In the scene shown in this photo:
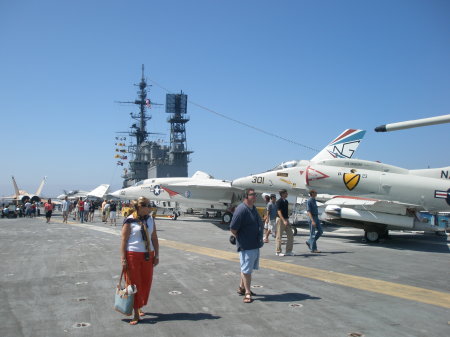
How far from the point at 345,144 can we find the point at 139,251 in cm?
2146

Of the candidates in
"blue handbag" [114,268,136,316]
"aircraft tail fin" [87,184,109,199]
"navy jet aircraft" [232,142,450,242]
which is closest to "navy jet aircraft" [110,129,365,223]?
"navy jet aircraft" [232,142,450,242]

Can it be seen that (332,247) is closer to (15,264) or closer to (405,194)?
(405,194)

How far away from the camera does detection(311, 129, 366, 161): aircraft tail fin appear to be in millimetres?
23891

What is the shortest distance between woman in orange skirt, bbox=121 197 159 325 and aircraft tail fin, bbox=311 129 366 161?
2047 centimetres

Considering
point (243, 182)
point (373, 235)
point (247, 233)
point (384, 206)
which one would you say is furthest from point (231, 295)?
point (243, 182)

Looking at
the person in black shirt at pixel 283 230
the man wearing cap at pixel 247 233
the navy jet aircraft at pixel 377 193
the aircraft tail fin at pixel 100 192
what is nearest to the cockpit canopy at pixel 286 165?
the navy jet aircraft at pixel 377 193

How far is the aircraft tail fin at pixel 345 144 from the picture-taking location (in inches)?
941

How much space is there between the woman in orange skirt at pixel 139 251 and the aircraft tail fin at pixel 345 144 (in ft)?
67.2

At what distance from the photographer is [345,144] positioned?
2398 cm

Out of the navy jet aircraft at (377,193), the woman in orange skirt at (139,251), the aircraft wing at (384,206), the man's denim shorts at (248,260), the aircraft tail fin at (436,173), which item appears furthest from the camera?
the aircraft tail fin at (436,173)

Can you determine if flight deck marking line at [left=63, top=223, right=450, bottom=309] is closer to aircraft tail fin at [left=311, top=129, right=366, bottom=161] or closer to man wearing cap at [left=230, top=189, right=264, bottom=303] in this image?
man wearing cap at [left=230, top=189, right=264, bottom=303]

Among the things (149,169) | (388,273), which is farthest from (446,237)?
(149,169)

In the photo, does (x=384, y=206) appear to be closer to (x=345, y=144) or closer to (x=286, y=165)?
(x=286, y=165)

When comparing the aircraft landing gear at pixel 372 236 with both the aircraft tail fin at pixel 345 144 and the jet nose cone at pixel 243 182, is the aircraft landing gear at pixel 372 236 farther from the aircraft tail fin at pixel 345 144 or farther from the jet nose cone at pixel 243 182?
the aircraft tail fin at pixel 345 144
